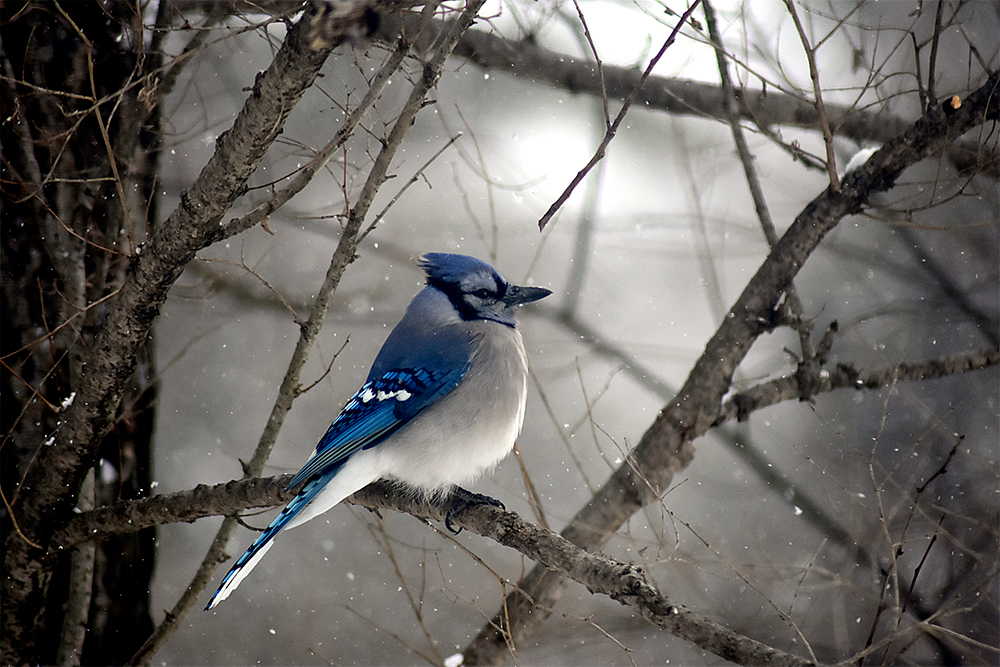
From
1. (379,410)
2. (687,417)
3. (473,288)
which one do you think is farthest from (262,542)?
(687,417)

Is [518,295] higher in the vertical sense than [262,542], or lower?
higher

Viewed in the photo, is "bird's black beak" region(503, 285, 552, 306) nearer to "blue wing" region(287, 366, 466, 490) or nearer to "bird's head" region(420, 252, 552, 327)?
"bird's head" region(420, 252, 552, 327)

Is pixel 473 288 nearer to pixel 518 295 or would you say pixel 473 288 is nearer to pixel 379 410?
pixel 518 295

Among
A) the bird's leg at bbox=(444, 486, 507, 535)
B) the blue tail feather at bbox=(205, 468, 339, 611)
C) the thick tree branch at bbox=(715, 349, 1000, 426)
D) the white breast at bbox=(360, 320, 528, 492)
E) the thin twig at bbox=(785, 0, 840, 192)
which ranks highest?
the thin twig at bbox=(785, 0, 840, 192)

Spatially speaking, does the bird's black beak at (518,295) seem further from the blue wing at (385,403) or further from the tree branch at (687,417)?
the tree branch at (687,417)

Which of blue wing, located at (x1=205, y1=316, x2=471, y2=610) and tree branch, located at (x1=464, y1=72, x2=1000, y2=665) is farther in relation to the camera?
tree branch, located at (x1=464, y1=72, x2=1000, y2=665)

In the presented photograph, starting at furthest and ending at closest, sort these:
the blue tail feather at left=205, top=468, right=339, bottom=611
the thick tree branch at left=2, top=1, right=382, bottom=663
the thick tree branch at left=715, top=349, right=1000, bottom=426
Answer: the thick tree branch at left=715, top=349, right=1000, bottom=426 < the blue tail feather at left=205, top=468, right=339, bottom=611 < the thick tree branch at left=2, top=1, right=382, bottom=663

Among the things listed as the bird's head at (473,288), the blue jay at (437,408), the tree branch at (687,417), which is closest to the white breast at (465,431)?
the blue jay at (437,408)

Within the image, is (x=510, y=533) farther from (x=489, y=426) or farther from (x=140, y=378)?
(x=140, y=378)

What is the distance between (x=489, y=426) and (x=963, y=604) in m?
3.20

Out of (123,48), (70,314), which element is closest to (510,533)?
(70,314)

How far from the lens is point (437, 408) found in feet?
7.48

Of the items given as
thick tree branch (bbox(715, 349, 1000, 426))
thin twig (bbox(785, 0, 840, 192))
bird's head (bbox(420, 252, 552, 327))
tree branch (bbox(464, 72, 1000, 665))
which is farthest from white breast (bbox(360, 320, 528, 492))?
thin twig (bbox(785, 0, 840, 192))

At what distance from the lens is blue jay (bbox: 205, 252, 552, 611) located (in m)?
2.12
